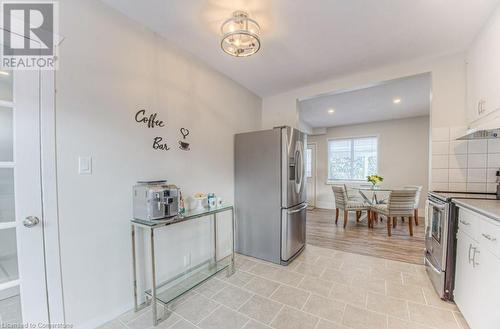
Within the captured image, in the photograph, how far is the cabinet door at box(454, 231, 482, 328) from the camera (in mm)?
1455

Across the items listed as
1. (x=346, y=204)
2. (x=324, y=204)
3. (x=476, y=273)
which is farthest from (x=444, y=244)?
(x=324, y=204)

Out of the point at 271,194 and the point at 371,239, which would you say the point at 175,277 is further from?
the point at 371,239

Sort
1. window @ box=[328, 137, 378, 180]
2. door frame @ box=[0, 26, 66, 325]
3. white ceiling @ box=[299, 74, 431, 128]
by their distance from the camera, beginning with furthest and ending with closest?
window @ box=[328, 137, 378, 180] → white ceiling @ box=[299, 74, 431, 128] → door frame @ box=[0, 26, 66, 325]

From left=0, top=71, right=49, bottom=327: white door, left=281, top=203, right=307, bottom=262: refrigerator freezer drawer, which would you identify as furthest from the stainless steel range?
left=0, top=71, right=49, bottom=327: white door

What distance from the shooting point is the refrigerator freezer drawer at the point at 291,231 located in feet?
8.50

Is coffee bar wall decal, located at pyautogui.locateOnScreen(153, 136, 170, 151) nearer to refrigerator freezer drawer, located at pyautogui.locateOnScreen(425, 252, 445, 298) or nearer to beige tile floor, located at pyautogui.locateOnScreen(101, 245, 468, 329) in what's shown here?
beige tile floor, located at pyautogui.locateOnScreen(101, 245, 468, 329)

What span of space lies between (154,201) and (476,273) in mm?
2416

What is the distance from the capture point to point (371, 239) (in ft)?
11.6

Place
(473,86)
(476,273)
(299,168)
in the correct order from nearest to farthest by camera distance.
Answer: (476,273) → (473,86) → (299,168)

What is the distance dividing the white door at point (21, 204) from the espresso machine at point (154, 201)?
576mm

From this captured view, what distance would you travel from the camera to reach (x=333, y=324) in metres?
1.60

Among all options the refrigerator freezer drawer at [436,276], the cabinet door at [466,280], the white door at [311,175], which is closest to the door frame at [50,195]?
the cabinet door at [466,280]

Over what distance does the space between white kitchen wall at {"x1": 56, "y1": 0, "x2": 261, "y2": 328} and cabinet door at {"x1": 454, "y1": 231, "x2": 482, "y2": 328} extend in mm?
2393

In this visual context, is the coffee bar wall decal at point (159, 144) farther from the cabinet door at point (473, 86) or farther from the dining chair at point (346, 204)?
the dining chair at point (346, 204)
